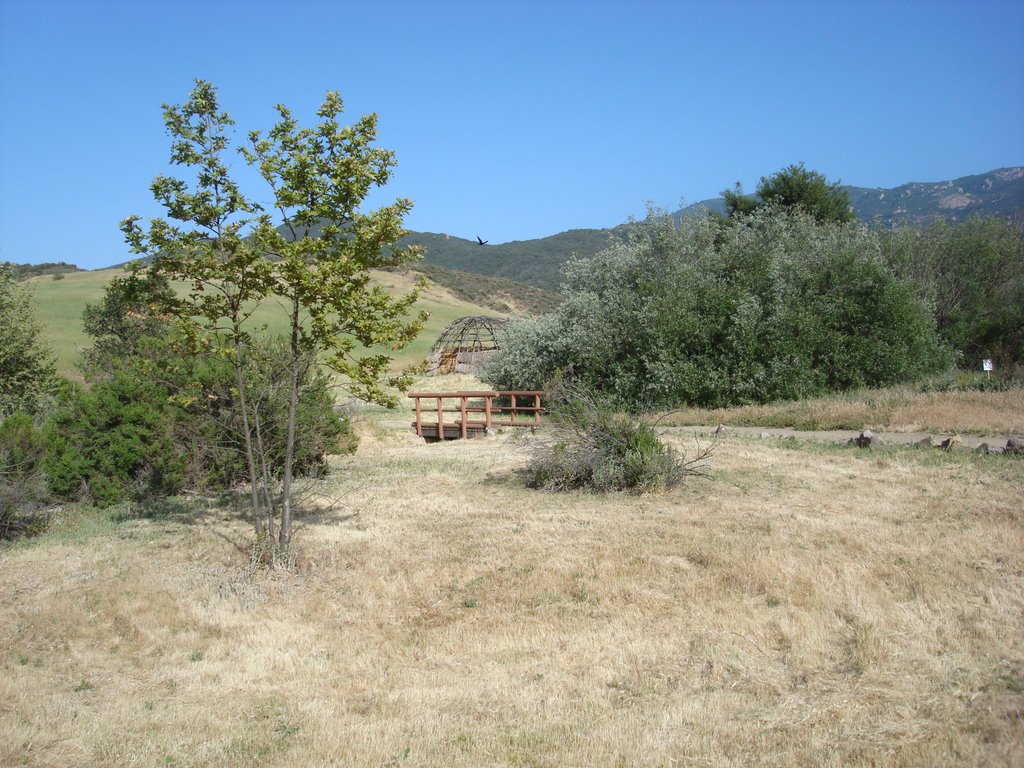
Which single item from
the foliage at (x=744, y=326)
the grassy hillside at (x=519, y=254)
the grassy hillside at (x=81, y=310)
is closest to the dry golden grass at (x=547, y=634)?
the foliage at (x=744, y=326)

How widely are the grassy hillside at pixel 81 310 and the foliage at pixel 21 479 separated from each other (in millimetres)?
12652

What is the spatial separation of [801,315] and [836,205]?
19.3 m

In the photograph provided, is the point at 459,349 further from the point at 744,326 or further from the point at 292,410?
the point at 292,410

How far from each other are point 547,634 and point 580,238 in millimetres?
152912

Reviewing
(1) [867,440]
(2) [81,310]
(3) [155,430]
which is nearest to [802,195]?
(1) [867,440]

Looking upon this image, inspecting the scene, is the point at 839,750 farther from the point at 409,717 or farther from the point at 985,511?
the point at 985,511

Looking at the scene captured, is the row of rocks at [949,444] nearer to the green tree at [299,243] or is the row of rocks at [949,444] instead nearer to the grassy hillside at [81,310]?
the green tree at [299,243]

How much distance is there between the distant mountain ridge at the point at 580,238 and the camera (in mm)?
130000

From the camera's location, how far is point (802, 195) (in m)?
39.4

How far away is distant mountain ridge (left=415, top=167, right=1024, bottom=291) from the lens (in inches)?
5118

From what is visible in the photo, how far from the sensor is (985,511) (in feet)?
33.5

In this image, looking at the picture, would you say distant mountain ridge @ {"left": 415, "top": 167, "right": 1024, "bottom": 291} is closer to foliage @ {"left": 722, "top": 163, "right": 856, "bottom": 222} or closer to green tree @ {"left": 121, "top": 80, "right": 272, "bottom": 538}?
foliage @ {"left": 722, "top": 163, "right": 856, "bottom": 222}

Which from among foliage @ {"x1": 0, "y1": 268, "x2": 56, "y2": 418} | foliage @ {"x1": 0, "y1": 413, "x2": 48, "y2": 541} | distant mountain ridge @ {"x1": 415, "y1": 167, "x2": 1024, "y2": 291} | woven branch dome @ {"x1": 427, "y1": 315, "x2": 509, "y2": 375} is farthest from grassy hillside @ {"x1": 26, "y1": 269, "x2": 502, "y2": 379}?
distant mountain ridge @ {"x1": 415, "y1": 167, "x2": 1024, "y2": 291}

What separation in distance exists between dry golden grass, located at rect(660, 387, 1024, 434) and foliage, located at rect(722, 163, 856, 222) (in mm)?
19972
